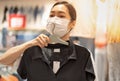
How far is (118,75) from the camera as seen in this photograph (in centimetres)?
222

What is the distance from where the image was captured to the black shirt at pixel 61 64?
1525 millimetres

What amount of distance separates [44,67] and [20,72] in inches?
7.6

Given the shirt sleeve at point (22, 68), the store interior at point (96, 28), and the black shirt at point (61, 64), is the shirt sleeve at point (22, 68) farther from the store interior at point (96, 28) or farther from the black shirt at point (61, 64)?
the store interior at point (96, 28)

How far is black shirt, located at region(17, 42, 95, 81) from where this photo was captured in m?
1.53

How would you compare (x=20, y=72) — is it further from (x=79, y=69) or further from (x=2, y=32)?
(x=2, y=32)

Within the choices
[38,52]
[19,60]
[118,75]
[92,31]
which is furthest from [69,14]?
[118,75]

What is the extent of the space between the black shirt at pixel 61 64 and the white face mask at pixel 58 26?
0.09 m

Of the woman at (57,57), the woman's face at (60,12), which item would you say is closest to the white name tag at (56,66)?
the woman at (57,57)

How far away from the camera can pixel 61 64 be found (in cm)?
157

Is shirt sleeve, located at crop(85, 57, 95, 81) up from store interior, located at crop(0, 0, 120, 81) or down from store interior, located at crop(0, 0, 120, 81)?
down

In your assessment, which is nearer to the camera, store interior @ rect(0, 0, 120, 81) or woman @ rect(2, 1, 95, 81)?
woman @ rect(2, 1, 95, 81)

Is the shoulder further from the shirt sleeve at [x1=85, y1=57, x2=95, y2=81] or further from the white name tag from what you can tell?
the shirt sleeve at [x1=85, y1=57, x2=95, y2=81]

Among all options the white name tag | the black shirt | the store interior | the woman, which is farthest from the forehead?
the store interior

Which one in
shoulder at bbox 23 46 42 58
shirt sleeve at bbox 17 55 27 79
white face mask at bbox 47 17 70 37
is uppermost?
white face mask at bbox 47 17 70 37
